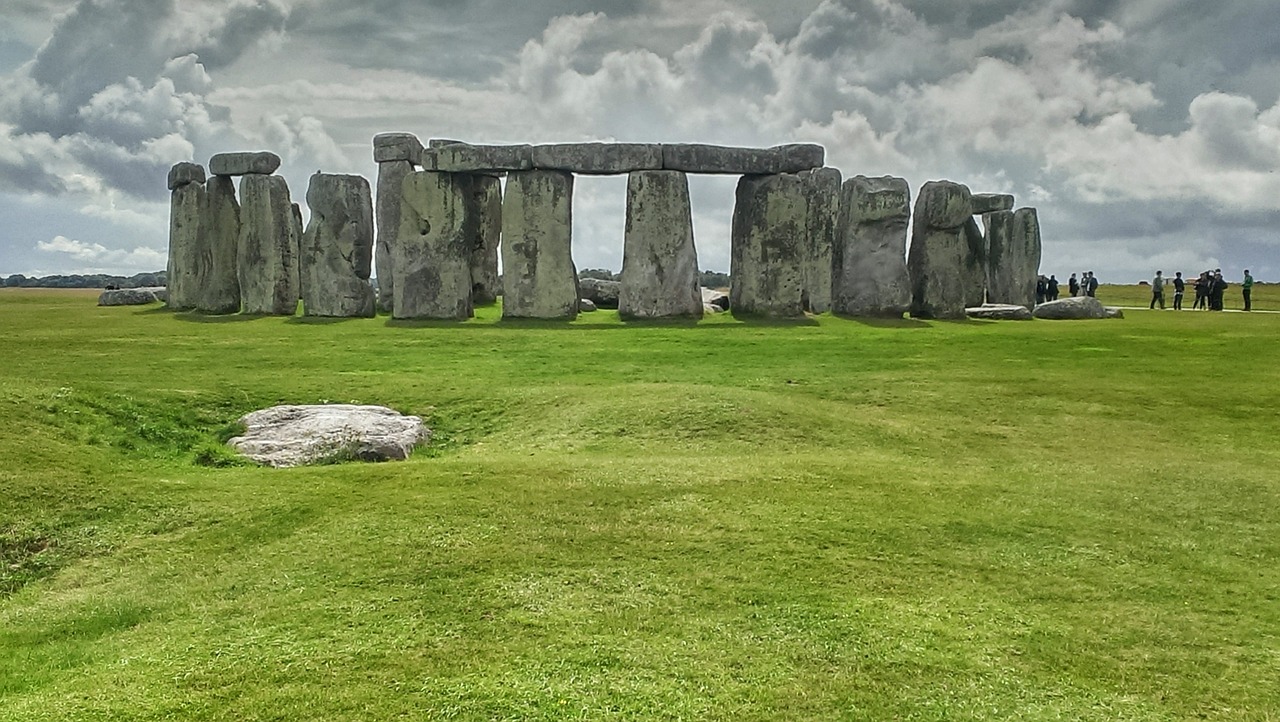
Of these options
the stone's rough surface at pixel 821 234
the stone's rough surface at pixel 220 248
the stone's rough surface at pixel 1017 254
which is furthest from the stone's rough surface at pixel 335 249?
the stone's rough surface at pixel 1017 254

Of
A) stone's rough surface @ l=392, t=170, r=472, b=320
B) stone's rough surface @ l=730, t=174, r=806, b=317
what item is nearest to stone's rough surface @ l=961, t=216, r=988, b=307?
stone's rough surface @ l=730, t=174, r=806, b=317

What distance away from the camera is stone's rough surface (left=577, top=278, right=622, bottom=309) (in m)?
31.4

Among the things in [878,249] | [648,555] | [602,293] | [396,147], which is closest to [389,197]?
[396,147]

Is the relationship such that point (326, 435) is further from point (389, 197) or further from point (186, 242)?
point (186, 242)

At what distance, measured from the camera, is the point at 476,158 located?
24.1 meters

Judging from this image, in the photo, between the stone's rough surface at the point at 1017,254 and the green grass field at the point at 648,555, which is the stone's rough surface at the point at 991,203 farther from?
the green grass field at the point at 648,555

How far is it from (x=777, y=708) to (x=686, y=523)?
276cm

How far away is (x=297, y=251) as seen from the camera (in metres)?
28.0

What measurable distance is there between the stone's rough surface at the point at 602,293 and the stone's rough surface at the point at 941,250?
358 inches

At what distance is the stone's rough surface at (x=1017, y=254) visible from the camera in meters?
31.3

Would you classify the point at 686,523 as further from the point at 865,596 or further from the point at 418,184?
the point at 418,184

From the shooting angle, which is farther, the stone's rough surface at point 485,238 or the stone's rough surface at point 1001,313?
the stone's rough surface at point 1001,313

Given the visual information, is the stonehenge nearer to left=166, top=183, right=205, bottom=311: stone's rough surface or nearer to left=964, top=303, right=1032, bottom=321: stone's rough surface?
left=166, top=183, right=205, bottom=311: stone's rough surface

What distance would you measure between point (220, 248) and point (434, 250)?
6.53 m
